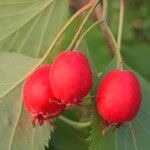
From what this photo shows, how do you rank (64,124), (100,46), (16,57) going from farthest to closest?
(100,46) < (64,124) < (16,57)

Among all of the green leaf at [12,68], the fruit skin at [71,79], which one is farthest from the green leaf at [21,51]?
the fruit skin at [71,79]

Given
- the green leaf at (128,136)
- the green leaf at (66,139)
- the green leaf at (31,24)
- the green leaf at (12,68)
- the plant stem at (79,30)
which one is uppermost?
the plant stem at (79,30)

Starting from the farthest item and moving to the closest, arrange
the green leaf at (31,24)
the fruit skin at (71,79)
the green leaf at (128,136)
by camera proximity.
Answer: the green leaf at (31,24) < the green leaf at (128,136) < the fruit skin at (71,79)

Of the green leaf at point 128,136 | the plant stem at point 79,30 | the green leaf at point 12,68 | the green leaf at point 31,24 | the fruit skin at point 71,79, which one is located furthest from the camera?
the green leaf at point 31,24

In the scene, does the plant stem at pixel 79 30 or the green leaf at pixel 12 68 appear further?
the green leaf at pixel 12 68

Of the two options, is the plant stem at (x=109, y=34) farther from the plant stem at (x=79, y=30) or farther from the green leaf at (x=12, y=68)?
the green leaf at (x=12, y=68)

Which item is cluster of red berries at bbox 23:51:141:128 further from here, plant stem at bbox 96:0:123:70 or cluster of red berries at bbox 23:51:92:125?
plant stem at bbox 96:0:123:70

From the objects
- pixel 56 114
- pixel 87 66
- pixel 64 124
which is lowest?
pixel 64 124

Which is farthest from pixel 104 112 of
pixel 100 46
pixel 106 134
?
pixel 100 46

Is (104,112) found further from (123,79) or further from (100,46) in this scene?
(100,46)
